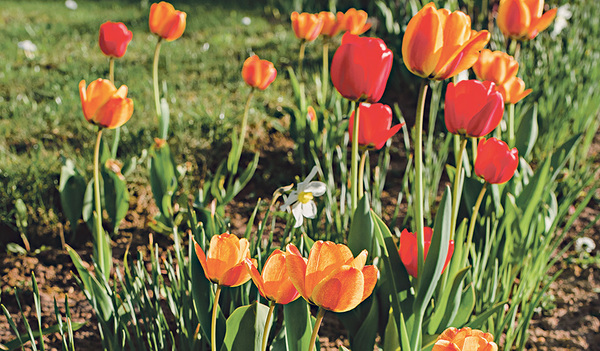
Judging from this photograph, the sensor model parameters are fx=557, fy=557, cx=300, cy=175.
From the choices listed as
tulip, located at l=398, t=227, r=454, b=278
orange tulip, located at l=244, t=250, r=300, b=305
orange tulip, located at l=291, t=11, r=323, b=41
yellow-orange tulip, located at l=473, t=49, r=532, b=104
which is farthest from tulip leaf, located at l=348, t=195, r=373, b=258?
orange tulip, located at l=291, t=11, r=323, b=41

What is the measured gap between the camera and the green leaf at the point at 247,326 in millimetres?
958

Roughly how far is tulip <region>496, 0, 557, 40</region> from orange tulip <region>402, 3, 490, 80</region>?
67 cm

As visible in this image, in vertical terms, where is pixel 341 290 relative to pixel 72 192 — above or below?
above

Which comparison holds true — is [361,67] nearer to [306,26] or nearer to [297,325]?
[297,325]


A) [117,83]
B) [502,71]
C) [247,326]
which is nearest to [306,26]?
[502,71]

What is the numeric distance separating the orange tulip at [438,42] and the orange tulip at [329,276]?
39 cm

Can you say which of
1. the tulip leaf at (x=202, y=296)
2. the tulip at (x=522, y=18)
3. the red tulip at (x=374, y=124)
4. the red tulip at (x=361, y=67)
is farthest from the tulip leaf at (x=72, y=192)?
the tulip at (x=522, y=18)

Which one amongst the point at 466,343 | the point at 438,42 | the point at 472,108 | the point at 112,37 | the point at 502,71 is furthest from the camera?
the point at 112,37

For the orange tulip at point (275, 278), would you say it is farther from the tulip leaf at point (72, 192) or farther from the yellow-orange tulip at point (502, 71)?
the tulip leaf at point (72, 192)

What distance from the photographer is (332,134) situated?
7.10 ft

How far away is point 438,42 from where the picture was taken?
955 mm

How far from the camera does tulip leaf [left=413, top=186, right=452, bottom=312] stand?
3.37ft

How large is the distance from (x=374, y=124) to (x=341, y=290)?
1.91 feet

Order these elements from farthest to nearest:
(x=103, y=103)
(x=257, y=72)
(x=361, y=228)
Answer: (x=257, y=72) < (x=103, y=103) < (x=361, y=228)
